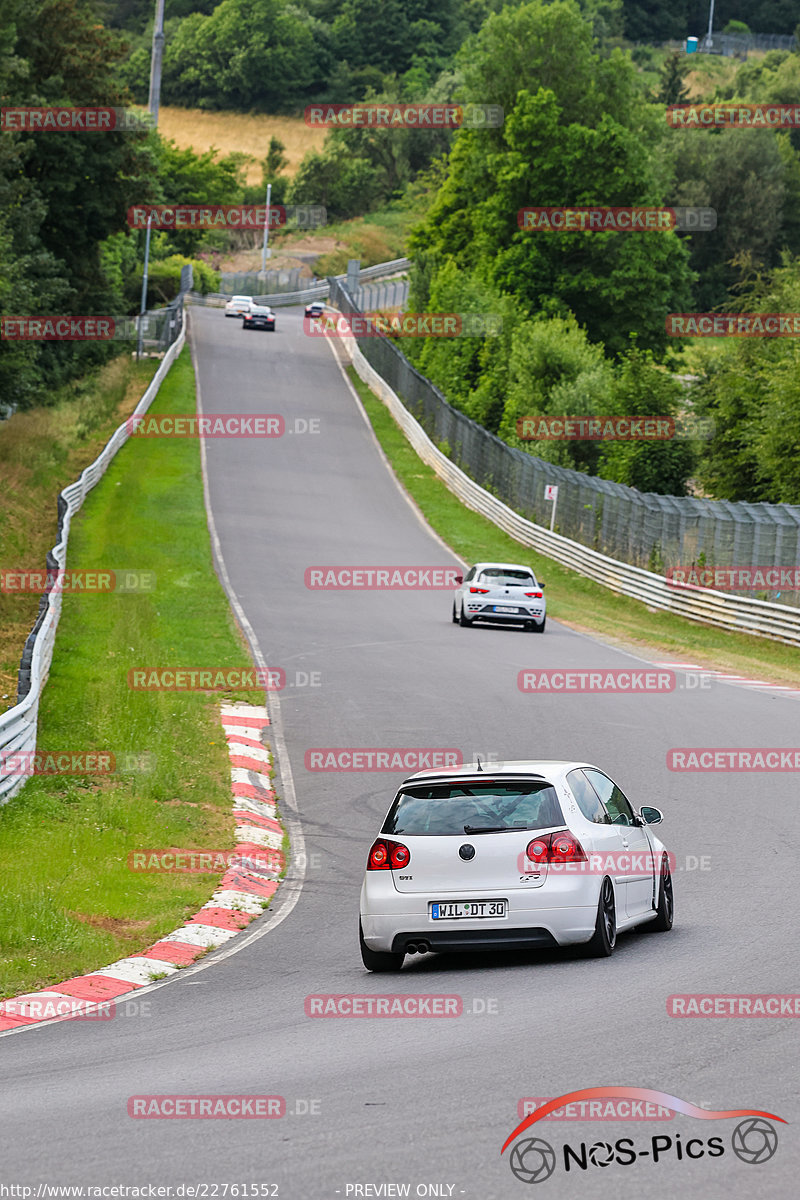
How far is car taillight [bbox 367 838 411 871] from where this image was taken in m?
9.98

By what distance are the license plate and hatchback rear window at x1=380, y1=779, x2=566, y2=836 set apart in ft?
1.51

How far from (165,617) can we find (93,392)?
117 feet

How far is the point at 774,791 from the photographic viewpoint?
15.5 meters

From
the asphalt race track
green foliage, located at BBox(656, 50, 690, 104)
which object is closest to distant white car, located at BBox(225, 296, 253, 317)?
the asphalt race track

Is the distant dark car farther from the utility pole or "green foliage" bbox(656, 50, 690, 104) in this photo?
"green foliage" bbox(656, 50, 690, 104)

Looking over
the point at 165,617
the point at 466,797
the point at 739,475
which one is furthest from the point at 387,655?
the point at 739,475

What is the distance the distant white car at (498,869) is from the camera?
9.66 metres

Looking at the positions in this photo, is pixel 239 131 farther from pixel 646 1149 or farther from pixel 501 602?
pixel 646 1149

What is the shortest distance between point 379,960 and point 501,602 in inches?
815

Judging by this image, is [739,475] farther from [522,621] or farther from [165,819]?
[165,819]

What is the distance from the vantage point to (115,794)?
15.3 metres

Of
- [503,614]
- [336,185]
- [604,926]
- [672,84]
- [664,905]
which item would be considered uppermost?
[672,84]

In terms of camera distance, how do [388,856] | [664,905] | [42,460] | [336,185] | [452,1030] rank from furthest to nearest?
1. [336,185]
2. [42,460]
3. [664,905]
4. [388,856]
5. [452,1030]

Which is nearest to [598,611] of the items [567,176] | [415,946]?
[415,946]
